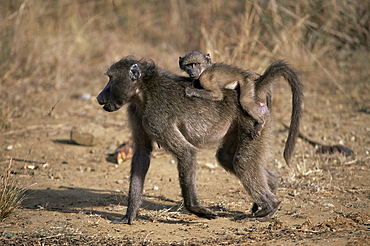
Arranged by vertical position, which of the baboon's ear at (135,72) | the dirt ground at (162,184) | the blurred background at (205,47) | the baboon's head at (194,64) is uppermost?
the blurred background at (205,47)

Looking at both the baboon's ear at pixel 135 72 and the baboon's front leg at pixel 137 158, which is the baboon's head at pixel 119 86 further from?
the baboon's front leg at pixel 137 158

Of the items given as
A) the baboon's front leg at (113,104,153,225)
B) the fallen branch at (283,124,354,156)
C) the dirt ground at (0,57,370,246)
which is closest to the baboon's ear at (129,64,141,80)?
the baboon's front leg at (113,104,153,225)

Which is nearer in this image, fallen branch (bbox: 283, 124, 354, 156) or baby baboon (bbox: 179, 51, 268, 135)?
baby baboon (bbox: 179, 51, 268, 135)

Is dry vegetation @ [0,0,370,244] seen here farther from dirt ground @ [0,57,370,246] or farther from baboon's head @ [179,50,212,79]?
baboon's head @ [179,50,212,79]

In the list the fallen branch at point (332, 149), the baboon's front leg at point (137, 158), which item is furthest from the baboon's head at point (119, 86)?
the fallen branch at point (332, 149)

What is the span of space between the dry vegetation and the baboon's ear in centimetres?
137

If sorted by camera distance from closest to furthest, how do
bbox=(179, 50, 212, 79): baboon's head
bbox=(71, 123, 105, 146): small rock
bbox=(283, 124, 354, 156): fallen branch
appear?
bbox=(179, 50, 212, 79): baboon's head, bbox=(283, 124, 354, 156): fallen branch, bbox=(71, 123, 105, 146): small rock

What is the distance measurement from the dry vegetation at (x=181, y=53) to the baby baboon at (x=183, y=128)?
2.11 feet

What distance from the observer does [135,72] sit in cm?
450

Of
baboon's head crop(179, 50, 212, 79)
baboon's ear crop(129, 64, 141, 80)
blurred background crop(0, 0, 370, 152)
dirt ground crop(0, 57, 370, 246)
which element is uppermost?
blurred background crop(0, 0, 370, 152)

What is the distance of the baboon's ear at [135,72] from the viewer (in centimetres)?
448

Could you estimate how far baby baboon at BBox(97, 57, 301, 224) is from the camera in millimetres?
4328

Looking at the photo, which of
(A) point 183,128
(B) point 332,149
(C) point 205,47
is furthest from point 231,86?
(C) point 205,47

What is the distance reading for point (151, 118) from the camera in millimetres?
4363
